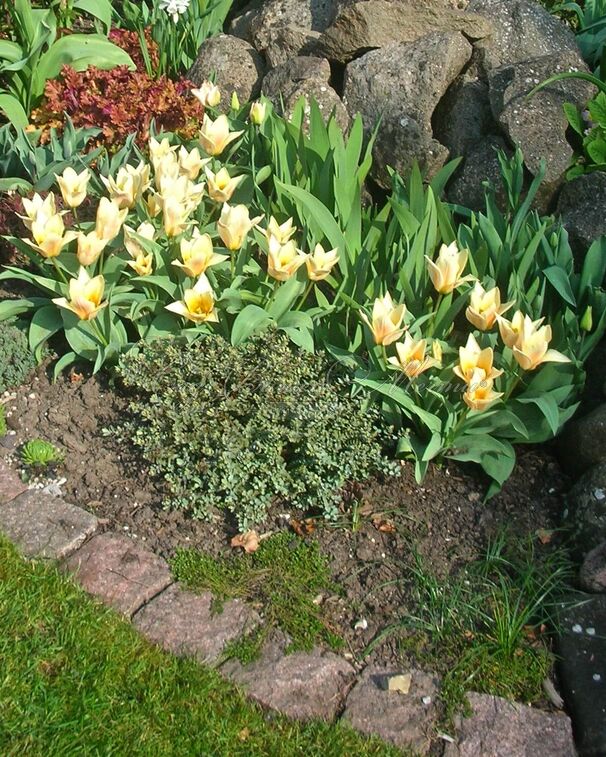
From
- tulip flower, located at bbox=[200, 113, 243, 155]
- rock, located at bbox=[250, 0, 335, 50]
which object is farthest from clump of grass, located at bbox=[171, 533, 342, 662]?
rock, located at bbox=[250, 0, 335, 50]

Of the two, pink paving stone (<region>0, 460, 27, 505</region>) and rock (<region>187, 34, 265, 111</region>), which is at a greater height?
rock (<region>187, 34, 265, 111</region>)

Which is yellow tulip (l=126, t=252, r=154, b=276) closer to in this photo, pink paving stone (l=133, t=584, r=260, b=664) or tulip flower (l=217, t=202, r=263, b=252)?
tulip flower (l=217, t=202, r=263, b=252)

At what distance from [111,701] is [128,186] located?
185 cm

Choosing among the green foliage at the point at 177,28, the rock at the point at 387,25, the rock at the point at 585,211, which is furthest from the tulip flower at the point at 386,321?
the green foliage at the point at 177,28

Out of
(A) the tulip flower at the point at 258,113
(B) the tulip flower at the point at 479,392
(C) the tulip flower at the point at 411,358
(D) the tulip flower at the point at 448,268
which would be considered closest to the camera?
(B) the tulip flower at the point at 479,392

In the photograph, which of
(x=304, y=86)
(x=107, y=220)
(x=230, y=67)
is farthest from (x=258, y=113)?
(x=230, y=67)

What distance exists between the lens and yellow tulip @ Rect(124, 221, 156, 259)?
327cm

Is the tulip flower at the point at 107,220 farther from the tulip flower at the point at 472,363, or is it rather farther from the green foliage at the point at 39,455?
the tulip flower at the point at 472,363

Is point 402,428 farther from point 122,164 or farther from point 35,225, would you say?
point 122,164

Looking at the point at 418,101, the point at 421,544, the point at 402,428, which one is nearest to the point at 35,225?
the point at 402,428

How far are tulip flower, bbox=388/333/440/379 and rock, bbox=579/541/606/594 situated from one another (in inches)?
31.2

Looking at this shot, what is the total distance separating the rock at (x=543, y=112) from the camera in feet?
12.6

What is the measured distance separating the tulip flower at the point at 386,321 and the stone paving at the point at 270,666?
38.1 inches

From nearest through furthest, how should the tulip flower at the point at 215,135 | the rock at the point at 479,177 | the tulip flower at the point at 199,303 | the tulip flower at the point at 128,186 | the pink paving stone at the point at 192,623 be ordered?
the pink paving stone at the point at 192,623 → the tulip flower at the point at 199,303 → the tulip flower at the point at 128,186 → the tulip flower at the point at 215,135 → the rock at the point at 479,177
